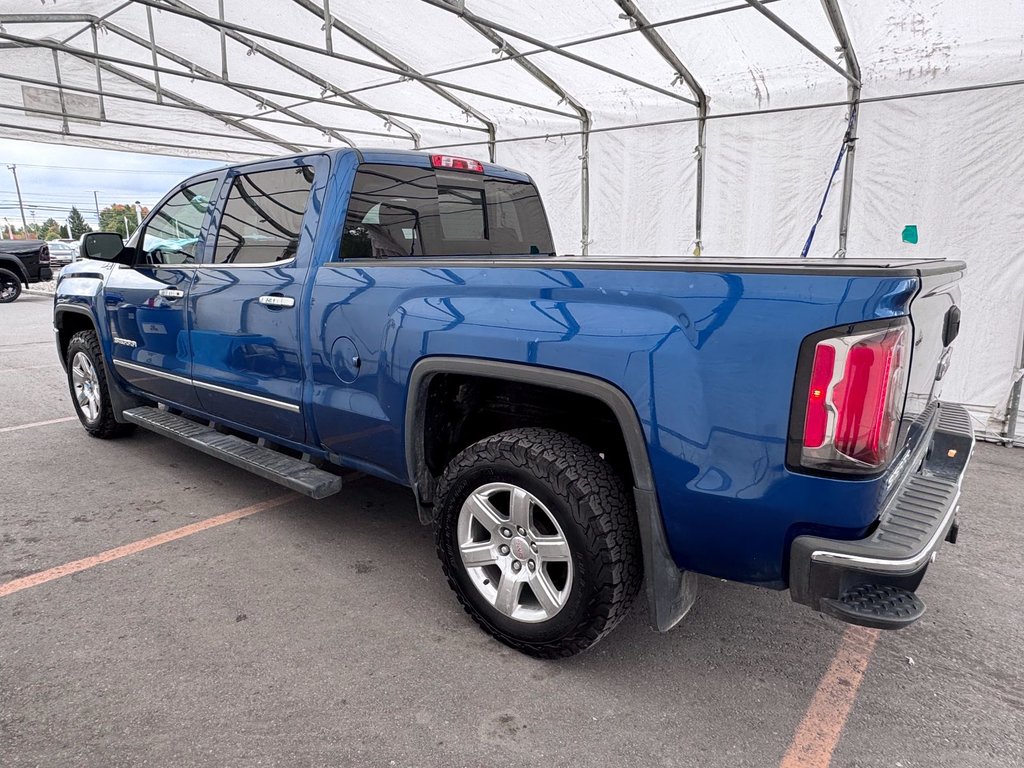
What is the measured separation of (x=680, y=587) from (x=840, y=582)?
0.54 meters

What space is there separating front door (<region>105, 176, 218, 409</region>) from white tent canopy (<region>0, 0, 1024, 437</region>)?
132 inches

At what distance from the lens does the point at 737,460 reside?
1.90 m

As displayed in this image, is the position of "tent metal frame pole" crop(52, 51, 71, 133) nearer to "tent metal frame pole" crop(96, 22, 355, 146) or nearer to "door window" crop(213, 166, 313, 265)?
"tent metal frame pole" crop(96, 22, 355, 146)

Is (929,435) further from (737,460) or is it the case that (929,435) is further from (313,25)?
(313,25)

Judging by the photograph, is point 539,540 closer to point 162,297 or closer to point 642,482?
point 642,482

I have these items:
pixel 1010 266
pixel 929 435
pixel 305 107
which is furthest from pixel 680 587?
pixel 305 107

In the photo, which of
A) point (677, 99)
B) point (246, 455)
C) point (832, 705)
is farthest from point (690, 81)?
point (832, 705)

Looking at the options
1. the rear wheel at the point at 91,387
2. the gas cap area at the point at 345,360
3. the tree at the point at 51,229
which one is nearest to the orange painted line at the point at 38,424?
the rear wheel at the point at 91,387

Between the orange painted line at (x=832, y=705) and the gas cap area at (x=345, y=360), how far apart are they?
2101 millimetres

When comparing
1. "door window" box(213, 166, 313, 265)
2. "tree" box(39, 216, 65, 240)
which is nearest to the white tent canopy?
"door window" box(213, 166, 313, 265)

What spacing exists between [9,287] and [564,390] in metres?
19.4

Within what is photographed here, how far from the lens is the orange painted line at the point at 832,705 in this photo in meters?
2.03

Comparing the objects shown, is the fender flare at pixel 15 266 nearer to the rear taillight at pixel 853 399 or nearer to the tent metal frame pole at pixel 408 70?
the tent metal frame pole at pixel 408 70

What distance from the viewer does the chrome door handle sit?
122 inches
